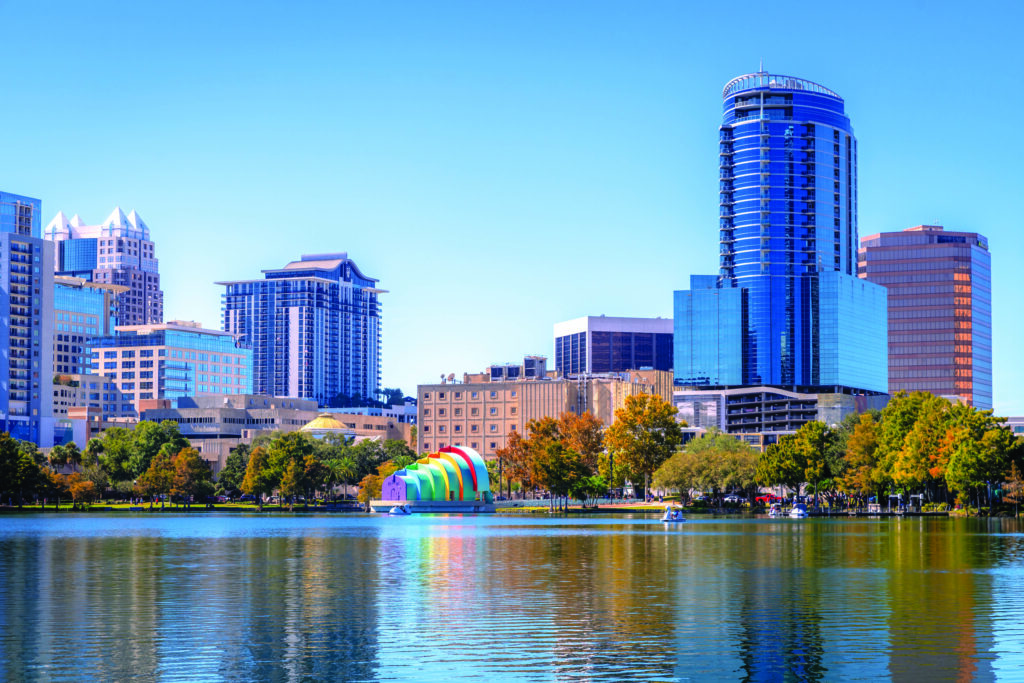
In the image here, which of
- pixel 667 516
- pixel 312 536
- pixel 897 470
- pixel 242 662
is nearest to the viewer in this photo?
pixel 242 662

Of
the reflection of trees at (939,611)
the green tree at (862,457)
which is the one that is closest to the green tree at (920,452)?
the green tree at (862,457)

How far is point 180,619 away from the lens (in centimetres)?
4378

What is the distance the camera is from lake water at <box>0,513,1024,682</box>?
3384 centimetres

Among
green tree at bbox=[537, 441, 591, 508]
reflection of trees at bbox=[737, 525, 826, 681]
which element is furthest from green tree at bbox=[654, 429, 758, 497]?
reflection of trees at bbox=[737, 525, 826, 681]

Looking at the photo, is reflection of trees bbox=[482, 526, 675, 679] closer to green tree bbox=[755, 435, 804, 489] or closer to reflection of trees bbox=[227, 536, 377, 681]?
reflection of trees bbox=[227, 536, 377, 681]

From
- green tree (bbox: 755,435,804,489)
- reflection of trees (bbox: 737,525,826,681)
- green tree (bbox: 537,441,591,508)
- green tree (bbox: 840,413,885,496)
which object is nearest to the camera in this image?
reflection of trees (bbox: 737,525,826,681)

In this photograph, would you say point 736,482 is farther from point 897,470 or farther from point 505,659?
point 505,659

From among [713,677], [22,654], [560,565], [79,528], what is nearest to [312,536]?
[79,528]

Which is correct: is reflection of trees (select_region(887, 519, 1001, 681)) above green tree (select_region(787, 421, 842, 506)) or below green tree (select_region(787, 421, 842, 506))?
below

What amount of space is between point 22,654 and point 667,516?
107 m

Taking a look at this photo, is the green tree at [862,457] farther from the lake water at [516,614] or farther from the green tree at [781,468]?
the lake water at [516,614]

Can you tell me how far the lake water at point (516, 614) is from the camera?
111 feet

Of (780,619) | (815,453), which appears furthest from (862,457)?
(780,619)

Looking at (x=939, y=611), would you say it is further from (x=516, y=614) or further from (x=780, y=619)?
(x=516, y=614)
